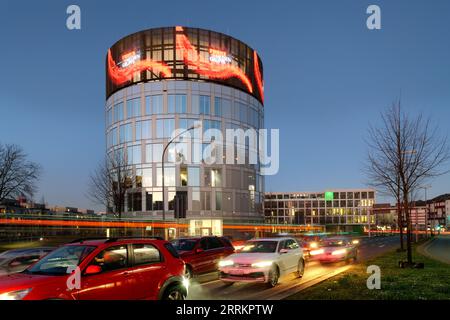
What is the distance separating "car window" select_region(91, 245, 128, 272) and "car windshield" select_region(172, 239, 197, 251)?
8.09 metres

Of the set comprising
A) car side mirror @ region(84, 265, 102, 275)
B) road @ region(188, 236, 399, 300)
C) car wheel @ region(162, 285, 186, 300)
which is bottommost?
road @ region(188, 236, 399, 300)

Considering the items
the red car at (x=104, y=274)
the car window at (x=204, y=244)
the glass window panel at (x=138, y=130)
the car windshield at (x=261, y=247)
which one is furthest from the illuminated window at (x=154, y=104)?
the red car at (x=104, y=274)

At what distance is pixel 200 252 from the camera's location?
17109 millimetres

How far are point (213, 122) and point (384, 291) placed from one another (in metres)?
55.6

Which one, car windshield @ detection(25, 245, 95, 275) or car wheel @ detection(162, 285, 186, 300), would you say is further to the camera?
car wheel @ detection(162, 285, 186, 300)

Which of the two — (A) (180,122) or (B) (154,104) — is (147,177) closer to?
(A) (180,122)

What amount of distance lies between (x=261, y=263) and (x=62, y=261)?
711 cm

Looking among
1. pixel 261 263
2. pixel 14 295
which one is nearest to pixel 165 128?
pixel 261 263

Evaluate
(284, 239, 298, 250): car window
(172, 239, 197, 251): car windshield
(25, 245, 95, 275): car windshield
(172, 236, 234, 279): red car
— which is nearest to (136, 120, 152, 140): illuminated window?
(172, 236, 234, 279): red car

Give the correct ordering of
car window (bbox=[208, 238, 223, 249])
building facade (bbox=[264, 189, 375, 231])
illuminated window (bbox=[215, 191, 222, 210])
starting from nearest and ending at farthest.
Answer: car window (bbox=[208, 238, 223, 249])
illuminated window (bbox=[215, 191, 222, 210])
building facade (bbox=[264, 189, 375, 231])

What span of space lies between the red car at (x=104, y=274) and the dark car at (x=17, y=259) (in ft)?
12.4

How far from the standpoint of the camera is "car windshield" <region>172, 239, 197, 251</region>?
55.8ft

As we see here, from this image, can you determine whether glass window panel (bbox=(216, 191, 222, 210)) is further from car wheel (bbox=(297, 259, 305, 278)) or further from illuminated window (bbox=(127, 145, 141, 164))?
car wheel (bbox=(297, 259, 305, 278))
